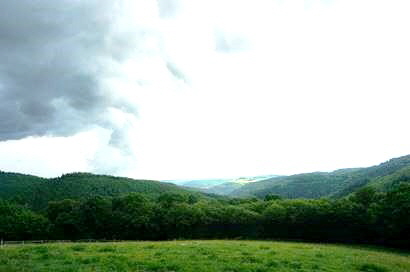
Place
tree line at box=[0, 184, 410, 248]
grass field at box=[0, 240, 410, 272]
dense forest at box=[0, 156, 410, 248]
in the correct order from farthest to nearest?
1. dense forest at box=[0, 156, 410, 248]
2. tree line at box=[0, 184, 410, 248]
3. grass field at box=[0, 240, 410, 272]

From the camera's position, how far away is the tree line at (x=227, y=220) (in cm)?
7475

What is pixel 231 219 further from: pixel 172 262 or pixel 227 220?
pixel 172 262

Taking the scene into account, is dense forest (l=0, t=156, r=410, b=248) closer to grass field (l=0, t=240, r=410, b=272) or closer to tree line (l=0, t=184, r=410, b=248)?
tree line (l=0, t=184, r=410, b=248)

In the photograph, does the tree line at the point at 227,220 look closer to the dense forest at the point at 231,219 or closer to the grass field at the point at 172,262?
the dense forest at the point at 231,219

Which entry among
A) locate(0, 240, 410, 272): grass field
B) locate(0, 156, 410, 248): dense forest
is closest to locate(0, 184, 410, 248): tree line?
locate(0, 156, 410, 248): dense forest

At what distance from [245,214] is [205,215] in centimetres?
901

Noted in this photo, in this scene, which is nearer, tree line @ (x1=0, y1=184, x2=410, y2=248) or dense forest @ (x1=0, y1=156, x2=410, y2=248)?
tree line @ (x1=0, y1=184, x2=410, y2=248)

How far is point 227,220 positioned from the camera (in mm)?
91375

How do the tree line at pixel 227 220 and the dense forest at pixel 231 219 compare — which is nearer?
the tree line at pixel 227 220

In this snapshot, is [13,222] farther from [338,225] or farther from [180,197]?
[338,225]

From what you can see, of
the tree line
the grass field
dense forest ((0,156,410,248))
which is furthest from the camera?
dense forest ((0,156,410,248))

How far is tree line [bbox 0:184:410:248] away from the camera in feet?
245

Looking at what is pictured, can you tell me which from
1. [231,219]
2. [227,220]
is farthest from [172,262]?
[227,220]

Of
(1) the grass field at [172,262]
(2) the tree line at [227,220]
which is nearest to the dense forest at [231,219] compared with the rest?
(2) the tree line at [227,220]
